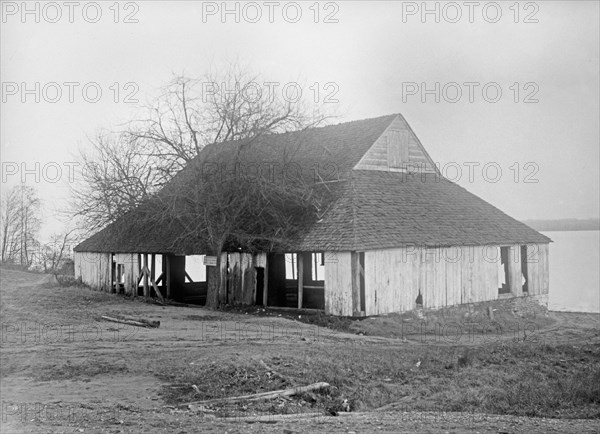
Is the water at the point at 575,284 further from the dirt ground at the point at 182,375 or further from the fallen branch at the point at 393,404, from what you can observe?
the fallen branch at the point at 393,404

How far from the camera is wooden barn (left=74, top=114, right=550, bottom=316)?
23750mm

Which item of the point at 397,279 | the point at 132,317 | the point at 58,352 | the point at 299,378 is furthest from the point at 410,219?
the point at 58,352

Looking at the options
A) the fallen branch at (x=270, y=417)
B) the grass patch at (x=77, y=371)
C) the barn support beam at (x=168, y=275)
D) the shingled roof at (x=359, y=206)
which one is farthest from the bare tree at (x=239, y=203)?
the fallen branch at (x=270, y=417)

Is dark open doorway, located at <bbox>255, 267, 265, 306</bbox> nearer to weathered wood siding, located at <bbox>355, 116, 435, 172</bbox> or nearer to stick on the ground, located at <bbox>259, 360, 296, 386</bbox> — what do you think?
weathered wood siding, located at <bbox>355, 116, 435, 172</bbox>

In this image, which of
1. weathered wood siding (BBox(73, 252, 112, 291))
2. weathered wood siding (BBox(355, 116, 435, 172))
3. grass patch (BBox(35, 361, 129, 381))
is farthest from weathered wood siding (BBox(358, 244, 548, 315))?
weathered wood siding (BBox(73, 252, 112, 291))

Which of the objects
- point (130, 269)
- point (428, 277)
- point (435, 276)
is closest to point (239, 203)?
point (428, 277)

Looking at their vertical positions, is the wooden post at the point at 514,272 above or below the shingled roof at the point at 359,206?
below

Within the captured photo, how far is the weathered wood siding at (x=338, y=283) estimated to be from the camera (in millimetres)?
23172

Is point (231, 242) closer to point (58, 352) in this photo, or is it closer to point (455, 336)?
point (455, 336)

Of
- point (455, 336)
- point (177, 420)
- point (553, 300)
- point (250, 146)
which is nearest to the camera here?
point (177, 420)

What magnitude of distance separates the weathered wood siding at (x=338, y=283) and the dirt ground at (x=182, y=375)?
1943 millimetres

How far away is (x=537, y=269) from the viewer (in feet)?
102

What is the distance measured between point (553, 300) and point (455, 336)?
31214 millimetres

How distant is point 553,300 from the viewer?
167ft
